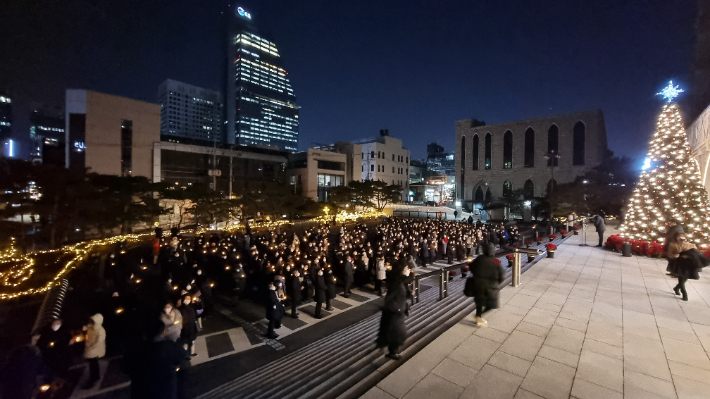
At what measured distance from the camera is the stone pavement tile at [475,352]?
13.7 feet

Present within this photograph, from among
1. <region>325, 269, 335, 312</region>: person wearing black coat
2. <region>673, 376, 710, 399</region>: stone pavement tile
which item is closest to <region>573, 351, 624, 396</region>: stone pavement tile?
<region>673, 376, 710, 399</region>: stone pavement tile

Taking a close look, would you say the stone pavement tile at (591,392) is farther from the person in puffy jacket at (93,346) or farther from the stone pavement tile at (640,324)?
the person in puffy jacket at (93,346)

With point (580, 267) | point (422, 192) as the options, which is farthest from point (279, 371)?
point (422, 192)

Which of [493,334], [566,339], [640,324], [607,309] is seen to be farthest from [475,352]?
[607,309]

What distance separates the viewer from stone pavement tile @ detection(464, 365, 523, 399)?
11.4 feet

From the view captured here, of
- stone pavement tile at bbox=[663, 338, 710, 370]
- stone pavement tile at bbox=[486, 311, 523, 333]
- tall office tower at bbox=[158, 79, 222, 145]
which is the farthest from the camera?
tall office tower at bbox=[158, 79, 222, 145]

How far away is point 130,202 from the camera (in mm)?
18391

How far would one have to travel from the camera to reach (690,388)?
3.58 m

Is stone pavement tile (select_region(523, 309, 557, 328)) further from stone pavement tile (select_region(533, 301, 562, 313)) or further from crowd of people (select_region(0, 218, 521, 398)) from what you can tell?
crowd of people (select_region(0, 218, 521, 398))

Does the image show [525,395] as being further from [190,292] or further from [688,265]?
[190,292]

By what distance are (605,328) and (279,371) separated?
5.70 metres

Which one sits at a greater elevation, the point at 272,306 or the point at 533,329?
the point at 533,329

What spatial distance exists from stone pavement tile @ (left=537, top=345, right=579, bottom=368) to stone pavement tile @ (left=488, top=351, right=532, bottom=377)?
16.1 inches

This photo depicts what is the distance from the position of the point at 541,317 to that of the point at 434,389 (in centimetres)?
331
